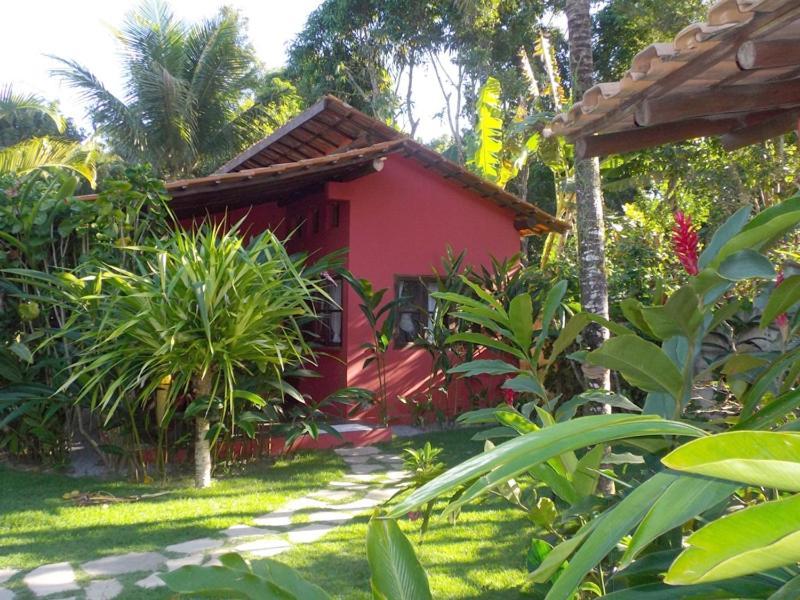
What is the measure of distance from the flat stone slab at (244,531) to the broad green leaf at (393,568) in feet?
12.5

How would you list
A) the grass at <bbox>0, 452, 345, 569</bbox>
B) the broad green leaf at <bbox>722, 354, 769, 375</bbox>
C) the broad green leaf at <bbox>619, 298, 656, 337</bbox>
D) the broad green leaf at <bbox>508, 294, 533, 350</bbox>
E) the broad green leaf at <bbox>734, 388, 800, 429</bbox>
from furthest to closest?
the grass at <bbox>0, 452, 345, 569</bbox>
the broad green leaf at <bbox>508, 294, 533, 350</bbox>
the broad green leaf at <bbox>722, 354, 769, 375</bbox>
the broad green leaf at <bbox>619, 298, 656, 337</bbox>
the broad green leaf at <bbox>734, 388, 800, 429</bbox>

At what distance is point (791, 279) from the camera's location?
4.65 feet

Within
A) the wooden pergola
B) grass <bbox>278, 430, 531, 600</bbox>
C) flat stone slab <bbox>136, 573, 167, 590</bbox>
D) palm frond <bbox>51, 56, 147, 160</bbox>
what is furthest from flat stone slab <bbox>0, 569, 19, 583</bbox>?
palm frond <bbox>51, 56, 147, 160</bbox>

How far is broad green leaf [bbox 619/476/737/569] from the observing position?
65 centimetres

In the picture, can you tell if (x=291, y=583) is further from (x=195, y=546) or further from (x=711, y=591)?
(x=195, y=546)

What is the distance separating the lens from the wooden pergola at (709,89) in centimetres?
244

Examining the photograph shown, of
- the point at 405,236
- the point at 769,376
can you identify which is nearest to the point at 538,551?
the point at 769,376

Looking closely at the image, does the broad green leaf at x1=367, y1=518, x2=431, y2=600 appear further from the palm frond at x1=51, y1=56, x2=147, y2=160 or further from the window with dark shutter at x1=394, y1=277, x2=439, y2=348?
the palm frond at x1=51, y1=56, x2=147, y2=160

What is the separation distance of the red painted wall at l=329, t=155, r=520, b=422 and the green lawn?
277 cm

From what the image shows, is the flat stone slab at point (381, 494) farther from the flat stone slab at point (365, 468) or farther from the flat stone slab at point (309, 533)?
the flat stone slab at point (309, 533)

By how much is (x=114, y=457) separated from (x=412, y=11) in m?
15.4

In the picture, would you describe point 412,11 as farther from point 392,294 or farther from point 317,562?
point 317,562

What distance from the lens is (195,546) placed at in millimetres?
4621

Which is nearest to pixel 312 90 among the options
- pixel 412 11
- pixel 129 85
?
pixel 412 11
